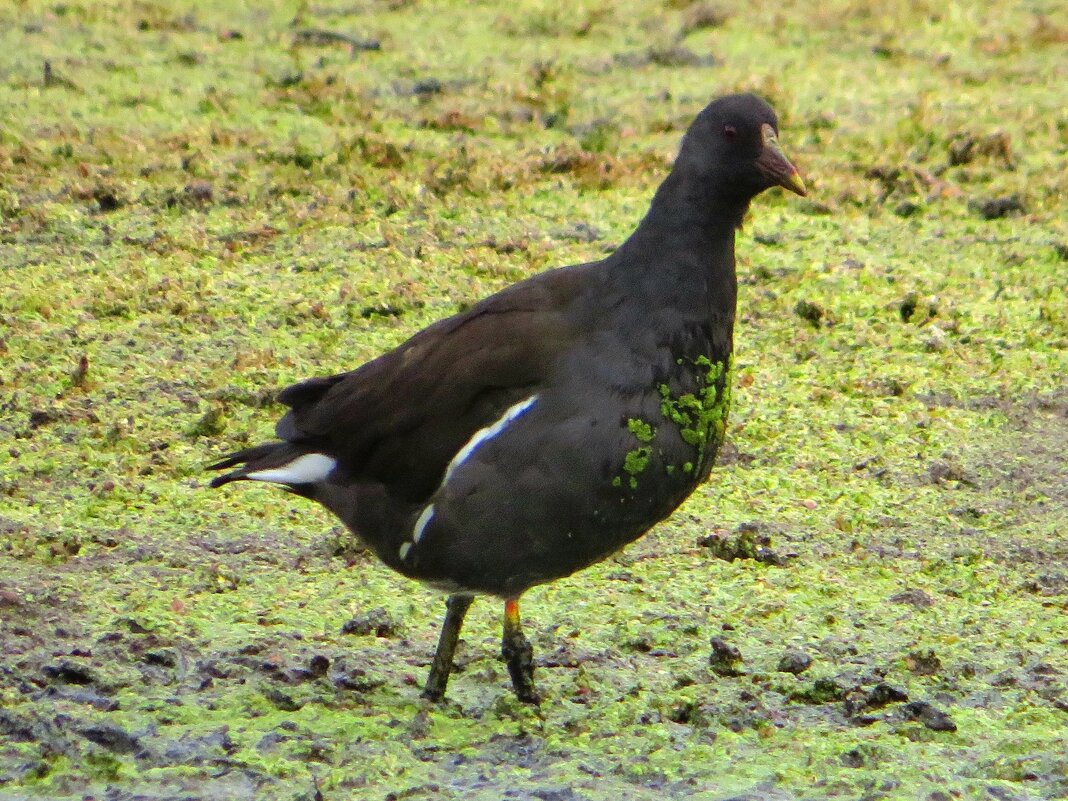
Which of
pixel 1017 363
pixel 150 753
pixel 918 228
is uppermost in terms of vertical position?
pixel 918 228

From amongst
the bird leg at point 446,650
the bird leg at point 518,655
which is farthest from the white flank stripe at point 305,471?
the bird leg at point 518,655

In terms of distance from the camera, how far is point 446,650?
4574 mm

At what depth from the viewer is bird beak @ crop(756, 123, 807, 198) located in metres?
4.50

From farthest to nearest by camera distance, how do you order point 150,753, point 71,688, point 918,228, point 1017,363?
1. point 918,228
2. point 1017,363
3. point 71,688
4. point 150,753

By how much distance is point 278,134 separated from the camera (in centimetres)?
892

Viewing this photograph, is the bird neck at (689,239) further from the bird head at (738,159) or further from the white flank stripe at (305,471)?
the white flank stripe at (305,471)

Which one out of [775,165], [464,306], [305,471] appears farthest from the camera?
[464,306]

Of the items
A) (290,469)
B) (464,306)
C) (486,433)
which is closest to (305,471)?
(290,469)

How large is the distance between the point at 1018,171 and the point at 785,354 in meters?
2.59

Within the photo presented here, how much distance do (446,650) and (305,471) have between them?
22.1 inches

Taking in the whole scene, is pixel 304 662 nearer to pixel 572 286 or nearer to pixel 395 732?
pixel 395 732

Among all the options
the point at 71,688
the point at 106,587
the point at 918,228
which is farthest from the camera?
the point at 918,228

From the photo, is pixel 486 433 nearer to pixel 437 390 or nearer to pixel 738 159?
pixel 437 390

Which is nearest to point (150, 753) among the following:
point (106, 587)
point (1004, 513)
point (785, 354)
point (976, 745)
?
point (106, 587)
